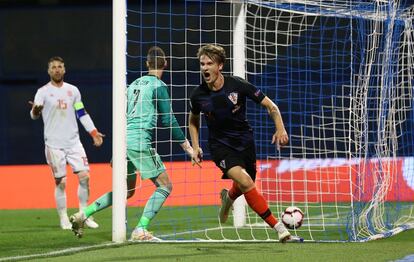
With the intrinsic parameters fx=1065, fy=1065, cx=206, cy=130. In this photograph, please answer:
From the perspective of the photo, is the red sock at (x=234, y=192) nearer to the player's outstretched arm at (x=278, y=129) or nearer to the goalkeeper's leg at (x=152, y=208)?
the goalkeeper's leg at (x=152, y=208)

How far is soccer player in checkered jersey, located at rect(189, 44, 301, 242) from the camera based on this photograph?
9.59 metres

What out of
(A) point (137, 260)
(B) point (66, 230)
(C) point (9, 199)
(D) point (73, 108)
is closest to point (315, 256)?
(A) point (137, 260)

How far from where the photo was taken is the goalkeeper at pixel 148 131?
35.0 feet

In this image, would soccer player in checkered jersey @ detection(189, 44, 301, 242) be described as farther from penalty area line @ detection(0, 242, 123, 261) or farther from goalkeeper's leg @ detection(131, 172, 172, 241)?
penalty area line @ detection(0, 242, 123, 261)

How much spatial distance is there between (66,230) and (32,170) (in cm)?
598

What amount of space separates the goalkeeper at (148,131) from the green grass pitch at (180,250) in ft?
1.93

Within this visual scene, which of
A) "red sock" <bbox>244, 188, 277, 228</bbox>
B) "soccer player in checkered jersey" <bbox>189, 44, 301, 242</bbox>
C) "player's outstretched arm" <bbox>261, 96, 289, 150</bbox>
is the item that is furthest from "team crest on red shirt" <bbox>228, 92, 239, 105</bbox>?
"red sock" <bbox>244, 188, 277, 228</bbox>

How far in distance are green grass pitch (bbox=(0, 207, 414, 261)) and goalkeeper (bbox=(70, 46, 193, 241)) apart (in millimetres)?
588

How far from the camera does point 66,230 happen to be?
12211 millimetres

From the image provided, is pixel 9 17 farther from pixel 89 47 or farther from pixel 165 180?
pixel 165 180

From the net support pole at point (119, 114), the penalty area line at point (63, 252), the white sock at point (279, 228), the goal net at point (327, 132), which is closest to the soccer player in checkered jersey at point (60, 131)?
the goal net at point (327, 132)

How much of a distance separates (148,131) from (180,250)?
5.75ft

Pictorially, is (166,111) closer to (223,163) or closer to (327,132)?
(223,163)

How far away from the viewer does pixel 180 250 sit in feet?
31.1
